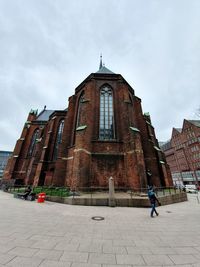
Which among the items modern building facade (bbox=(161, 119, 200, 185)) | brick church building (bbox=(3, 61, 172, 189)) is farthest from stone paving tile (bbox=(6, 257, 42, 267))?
modern building facade (bbox=(161, 119, 200, 185))

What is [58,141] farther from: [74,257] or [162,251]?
[162,251]

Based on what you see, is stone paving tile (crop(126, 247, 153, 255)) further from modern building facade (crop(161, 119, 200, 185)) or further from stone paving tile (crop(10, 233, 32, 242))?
modern building facade (crop(161, 119, 200, 185))

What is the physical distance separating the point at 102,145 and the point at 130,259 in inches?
452

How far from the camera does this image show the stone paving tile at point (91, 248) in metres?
3.42

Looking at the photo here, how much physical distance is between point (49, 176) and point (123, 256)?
54.3 feet

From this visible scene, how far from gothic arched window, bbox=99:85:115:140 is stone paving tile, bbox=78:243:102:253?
1156 centimetres

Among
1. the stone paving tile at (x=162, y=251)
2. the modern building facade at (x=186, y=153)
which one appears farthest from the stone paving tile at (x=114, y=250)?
the modern building facade at (x=186, y=153)

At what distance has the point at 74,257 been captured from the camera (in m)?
3.07

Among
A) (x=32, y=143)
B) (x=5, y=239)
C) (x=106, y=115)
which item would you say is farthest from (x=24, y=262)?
(x=32, y=143)

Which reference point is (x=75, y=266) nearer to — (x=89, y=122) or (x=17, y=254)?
(x=17, y=254)

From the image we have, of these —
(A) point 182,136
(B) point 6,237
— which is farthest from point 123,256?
(A) point 182,136

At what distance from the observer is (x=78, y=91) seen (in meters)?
19.2

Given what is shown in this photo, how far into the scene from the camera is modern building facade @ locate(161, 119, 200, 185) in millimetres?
46688

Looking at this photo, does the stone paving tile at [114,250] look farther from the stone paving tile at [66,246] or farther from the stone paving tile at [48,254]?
the stone paving tile at [48,254]
